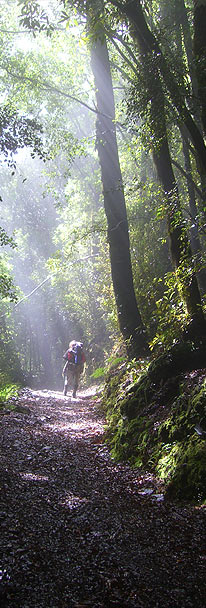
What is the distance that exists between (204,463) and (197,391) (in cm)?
128

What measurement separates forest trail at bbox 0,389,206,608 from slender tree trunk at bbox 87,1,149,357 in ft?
14.3

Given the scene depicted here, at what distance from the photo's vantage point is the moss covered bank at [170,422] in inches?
164

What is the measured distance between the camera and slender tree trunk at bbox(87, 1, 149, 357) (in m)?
9.75

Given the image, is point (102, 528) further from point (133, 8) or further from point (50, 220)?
point (50, 220)

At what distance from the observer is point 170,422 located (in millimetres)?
5176

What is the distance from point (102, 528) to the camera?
136 inches

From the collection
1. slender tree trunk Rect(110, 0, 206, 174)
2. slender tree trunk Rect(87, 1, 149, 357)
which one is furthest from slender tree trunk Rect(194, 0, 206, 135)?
slender tree trunk Rect(87, 1, 149, 357)

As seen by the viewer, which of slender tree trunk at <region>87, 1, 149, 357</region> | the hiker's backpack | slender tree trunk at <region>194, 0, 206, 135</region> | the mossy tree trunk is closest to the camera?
slender tree trunk at <region>194, 0, 206, 135</region>

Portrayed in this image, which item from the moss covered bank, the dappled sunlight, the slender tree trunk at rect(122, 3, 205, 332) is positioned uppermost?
the slender tree trunk at rect(122, 3, 205, 332)

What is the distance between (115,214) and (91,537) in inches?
329

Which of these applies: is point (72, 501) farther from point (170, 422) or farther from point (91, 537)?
point (170, 422)

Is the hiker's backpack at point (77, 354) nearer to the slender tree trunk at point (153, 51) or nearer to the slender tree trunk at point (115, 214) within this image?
the slender tree trunk at point (115, 214)

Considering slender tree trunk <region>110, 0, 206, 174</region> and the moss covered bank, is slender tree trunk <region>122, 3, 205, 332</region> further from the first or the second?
the moss covered bank

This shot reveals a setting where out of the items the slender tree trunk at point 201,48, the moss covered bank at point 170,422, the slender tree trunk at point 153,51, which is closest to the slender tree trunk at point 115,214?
the moss covered bank at point 170,422
